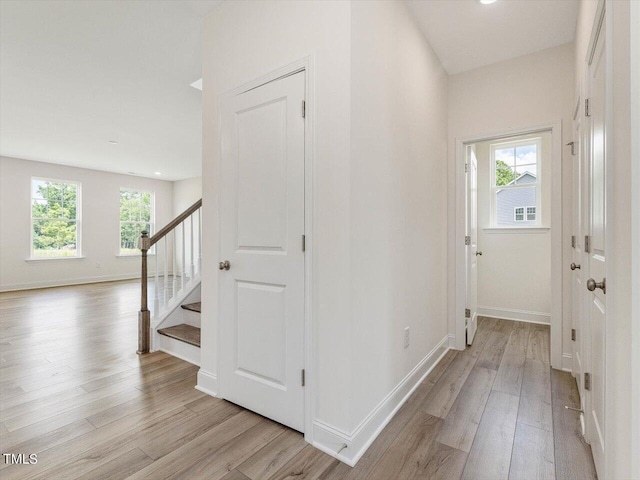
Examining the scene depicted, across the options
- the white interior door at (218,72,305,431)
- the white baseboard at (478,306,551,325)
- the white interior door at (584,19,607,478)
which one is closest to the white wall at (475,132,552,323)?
the white baseboard at (478,306,551,325)

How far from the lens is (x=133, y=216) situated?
8.12 meters

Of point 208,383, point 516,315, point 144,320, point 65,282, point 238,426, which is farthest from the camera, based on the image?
point 65,282

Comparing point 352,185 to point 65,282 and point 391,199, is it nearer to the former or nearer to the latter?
point 391,199

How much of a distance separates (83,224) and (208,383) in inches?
269

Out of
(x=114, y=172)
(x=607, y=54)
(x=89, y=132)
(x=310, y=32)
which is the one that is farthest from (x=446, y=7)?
(x=114, y=172)

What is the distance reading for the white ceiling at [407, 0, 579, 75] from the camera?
2213 mm

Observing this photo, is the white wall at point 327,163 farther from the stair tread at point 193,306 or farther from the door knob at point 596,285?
the stair tread at point 193,306

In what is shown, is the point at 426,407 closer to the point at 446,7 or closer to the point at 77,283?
the point at 446,7

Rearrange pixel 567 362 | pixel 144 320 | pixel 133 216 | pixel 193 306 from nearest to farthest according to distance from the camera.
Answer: pixel 567 362
pixel 144 320
pixel 193 306
pixel 133 216

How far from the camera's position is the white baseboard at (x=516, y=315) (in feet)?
12.4

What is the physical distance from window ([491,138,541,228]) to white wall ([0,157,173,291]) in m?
8.04

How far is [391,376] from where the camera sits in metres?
1.95

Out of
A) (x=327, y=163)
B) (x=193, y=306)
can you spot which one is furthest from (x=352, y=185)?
(x=193, y=306)

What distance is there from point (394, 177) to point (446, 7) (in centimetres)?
133
